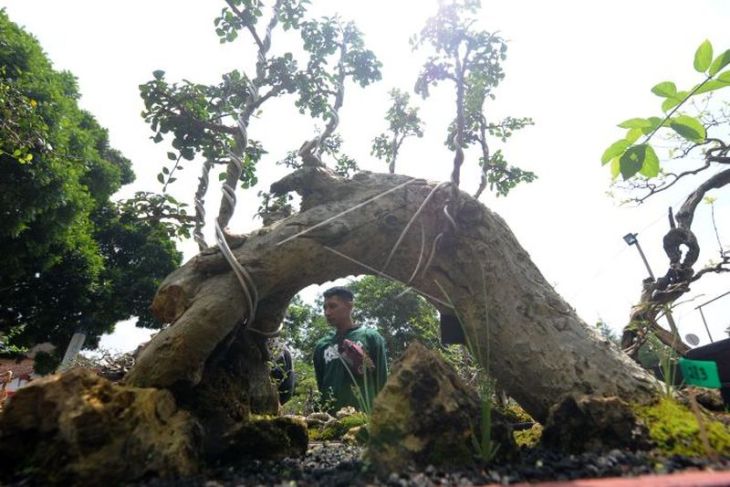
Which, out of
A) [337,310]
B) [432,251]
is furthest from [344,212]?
[337,310]

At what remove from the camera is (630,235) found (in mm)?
2967

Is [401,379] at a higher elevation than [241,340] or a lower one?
lower

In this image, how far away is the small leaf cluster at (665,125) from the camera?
3.27ft

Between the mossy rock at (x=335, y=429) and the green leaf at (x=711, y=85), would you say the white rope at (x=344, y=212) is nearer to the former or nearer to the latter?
the green leaf at (x=711, y=85)

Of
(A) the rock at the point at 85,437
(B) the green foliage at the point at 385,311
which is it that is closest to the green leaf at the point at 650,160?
(A) the rock at the point at 85,437

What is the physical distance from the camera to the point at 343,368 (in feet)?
10.3

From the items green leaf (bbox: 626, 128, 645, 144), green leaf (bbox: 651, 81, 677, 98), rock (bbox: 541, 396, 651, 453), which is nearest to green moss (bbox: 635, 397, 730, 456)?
rock (bbox: 541, 396, 651, 453)

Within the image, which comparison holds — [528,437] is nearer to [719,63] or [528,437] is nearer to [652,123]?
[652,123]

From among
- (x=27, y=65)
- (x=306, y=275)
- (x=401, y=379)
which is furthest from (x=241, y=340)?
(x=27, y=65)

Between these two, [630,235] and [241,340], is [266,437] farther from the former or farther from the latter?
[630,235]

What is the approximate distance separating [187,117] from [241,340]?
154 centimetres

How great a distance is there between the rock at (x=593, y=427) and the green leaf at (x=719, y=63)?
1009 mm

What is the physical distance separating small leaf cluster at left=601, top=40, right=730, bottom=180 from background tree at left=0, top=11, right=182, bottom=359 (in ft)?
12.7

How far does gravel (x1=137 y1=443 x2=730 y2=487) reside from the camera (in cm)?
87
